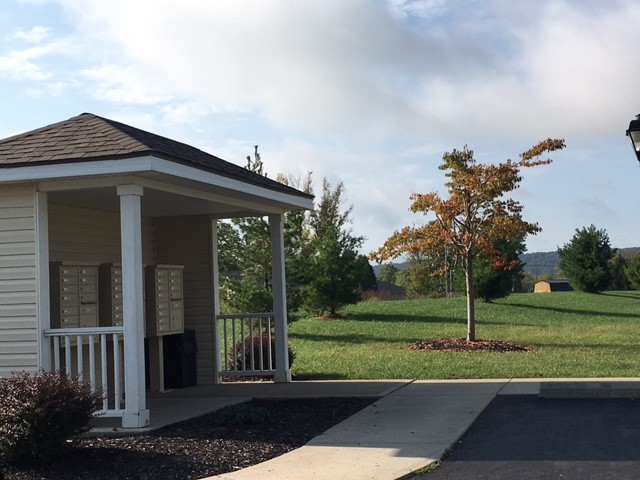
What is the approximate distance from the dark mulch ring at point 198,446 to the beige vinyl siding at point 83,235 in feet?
10.5

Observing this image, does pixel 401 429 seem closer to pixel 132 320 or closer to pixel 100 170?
pixel 132 320

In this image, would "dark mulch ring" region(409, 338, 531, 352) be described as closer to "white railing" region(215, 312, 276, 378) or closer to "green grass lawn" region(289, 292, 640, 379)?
"green grass lawn" region(289, 292, 640, 379)

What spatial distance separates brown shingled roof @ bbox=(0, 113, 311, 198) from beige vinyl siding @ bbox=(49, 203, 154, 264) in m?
1.25

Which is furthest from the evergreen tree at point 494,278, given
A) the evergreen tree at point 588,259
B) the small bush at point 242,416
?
the small bush at point 242,416

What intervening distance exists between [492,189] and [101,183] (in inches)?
471

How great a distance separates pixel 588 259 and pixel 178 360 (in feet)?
90.6

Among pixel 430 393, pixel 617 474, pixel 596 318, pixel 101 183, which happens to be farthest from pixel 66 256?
pixel 596 318

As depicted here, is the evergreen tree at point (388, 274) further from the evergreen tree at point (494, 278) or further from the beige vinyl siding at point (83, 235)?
the beige vinyl siding at point (83, 235)

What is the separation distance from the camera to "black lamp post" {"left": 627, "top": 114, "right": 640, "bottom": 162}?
846 cm

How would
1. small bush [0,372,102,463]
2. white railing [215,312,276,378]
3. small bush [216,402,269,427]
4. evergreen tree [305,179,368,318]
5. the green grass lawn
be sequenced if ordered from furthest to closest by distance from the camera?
evergreen tree [305,179,368,318] → the green grass lawn → white railing [215,312,276,378] → small bush [216,402,269,427] → small bush [0,372,102,463]

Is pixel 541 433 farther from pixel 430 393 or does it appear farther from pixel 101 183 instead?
pixel 101 183

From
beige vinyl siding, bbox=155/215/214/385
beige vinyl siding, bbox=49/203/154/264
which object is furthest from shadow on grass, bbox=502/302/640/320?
beige vinyl siding, bbox=49/203/154/264

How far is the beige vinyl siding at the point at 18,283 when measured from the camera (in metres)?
9.59

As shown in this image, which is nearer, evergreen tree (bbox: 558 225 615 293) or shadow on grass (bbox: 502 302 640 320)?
shadow on grass (bbox: 502 302 640 320)
